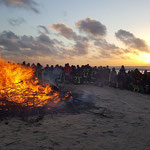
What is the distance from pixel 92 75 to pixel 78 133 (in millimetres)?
13732

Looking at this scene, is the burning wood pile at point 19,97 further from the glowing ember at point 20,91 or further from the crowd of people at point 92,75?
the crowd of people at point 92,75

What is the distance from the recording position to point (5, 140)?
4.50 m

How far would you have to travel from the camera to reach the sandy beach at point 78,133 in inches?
171

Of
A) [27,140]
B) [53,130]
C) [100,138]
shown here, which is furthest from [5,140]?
[100,138]

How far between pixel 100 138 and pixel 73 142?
0.89 m

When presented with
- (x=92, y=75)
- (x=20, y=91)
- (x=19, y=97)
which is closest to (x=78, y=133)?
(x=19, y=97)

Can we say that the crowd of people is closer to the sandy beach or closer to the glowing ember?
the glowing ember

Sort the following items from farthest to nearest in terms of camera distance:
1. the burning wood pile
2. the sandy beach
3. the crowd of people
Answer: the crowd of people < the burning wood pile < the sandy beach

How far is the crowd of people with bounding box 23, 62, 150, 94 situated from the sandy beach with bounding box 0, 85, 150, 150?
976cm

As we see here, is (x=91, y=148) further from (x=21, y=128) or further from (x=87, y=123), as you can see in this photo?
(x=21, y=128)

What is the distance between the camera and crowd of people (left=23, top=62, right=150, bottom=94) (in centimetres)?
1661

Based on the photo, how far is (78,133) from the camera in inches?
203

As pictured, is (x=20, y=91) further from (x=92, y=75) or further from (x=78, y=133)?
(x=92, y=75)

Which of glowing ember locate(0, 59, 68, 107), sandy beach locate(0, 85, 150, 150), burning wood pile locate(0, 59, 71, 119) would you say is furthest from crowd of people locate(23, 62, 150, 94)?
sandy beach locate(0, 85, 150, 150)
